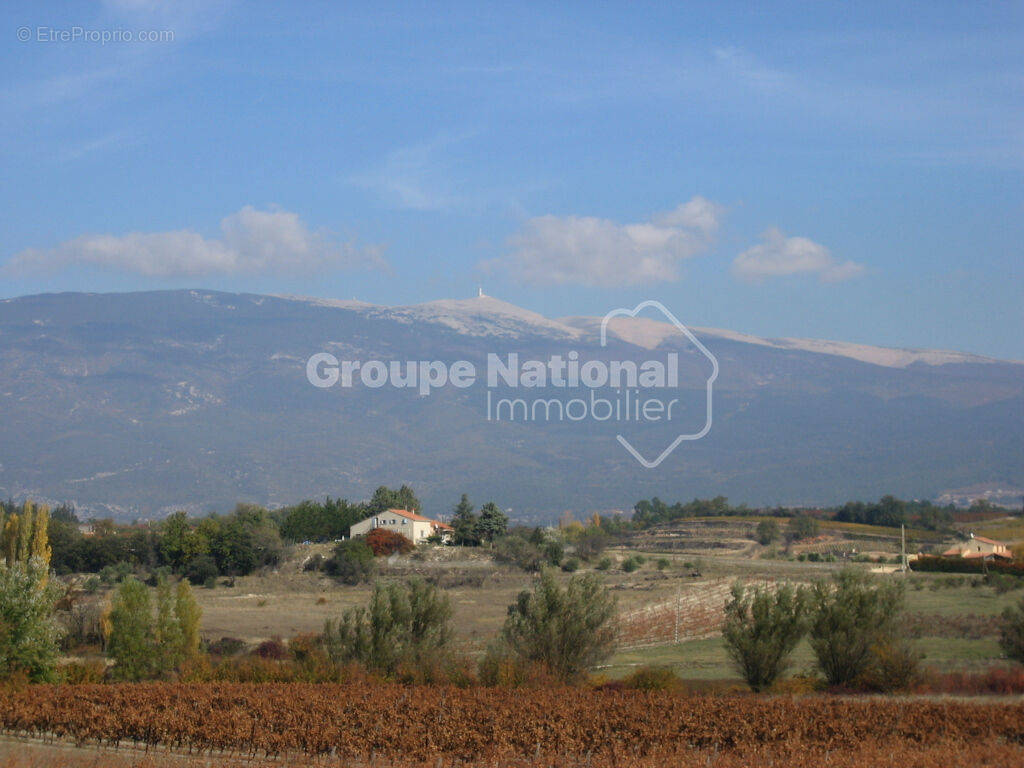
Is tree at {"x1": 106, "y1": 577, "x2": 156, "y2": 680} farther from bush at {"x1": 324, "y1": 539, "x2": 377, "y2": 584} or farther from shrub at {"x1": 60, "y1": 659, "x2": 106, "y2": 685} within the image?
bush at {"x1": 324, "y1": 539, "x2": 377, "y2": 584}

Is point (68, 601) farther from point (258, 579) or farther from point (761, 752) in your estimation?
point (761, 752)

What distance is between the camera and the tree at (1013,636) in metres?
31.7

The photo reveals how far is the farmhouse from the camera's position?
307 ft

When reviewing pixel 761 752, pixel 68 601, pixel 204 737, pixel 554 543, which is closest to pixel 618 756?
pixel 761 752

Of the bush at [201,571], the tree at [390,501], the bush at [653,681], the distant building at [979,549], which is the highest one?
the tree at [390,501]

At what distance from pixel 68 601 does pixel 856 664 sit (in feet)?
107

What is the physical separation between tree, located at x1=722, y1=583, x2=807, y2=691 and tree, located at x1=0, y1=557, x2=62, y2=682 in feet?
59.5

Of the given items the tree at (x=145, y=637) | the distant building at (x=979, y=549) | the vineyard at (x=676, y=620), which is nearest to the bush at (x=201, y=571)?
the vineyard at (x=676, y=620)

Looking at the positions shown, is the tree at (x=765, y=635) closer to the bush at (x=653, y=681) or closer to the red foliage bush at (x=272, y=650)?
the bush at (x=653, y=681)

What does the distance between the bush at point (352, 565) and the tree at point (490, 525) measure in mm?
16489

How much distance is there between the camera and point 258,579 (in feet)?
237

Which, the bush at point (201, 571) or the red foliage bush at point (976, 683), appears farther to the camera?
the bush at point (201, 571)

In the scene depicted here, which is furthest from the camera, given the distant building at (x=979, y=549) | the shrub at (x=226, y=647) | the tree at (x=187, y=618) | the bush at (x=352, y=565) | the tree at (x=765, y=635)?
the bush at (x=352, y=565)

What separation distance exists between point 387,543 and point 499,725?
60.8 metres
